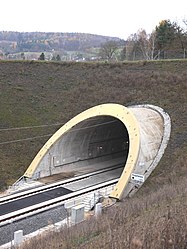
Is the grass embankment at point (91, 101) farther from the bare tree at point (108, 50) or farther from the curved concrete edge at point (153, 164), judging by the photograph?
the bare tree at point (108, 50)

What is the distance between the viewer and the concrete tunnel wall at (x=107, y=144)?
21.0 meters

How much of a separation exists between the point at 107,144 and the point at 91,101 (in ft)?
16.5

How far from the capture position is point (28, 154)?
86.2 ft

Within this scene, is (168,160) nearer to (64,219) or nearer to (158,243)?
(64,219)

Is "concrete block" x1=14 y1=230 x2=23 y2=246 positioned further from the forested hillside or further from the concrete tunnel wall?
the forested hillside

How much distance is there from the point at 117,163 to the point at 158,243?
2167cm

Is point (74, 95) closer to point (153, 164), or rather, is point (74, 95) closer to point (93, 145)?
point (93, 145)

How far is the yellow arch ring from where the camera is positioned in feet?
65.9

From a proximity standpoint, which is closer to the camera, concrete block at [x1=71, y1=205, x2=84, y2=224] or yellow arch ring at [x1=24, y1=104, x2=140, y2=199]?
concrete block at [x1=71, y1=205, x2=84, y2=224]

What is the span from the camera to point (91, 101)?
33562mm

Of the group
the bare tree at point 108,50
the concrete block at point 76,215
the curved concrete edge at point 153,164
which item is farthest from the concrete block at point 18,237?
the bare tree at point 108,50

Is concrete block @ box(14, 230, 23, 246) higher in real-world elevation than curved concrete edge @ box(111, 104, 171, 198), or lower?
lower

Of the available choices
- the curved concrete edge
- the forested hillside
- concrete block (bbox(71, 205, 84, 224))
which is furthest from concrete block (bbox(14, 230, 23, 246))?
the forested hillside

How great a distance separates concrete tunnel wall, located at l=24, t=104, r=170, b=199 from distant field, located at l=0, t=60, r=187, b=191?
0.89m
